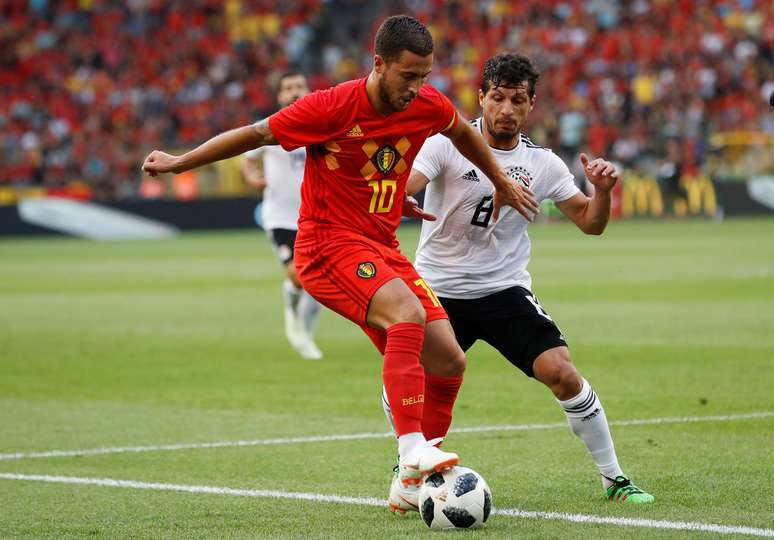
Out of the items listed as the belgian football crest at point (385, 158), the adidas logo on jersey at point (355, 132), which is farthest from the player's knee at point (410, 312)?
the adidas logo on jersey at point (355, 132)

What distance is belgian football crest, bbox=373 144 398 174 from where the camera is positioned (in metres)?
6.10

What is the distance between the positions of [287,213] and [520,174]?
274 inches

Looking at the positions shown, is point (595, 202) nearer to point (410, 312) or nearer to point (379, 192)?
point (379, 192)

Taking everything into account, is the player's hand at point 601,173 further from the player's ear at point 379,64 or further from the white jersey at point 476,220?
the player's ear at point 379,64

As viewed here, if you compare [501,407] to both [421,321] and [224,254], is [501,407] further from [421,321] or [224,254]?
[224,254]

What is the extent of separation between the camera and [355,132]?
6016 mm

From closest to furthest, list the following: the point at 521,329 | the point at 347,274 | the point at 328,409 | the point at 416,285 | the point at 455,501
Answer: the point at 455,501 → the point at 347,274 → the point at 416,285 → the point at 521,329 → the point at 328,409

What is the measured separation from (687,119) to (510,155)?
3254 cm

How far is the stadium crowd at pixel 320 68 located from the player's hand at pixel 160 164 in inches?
1242

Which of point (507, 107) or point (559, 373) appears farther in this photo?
point (507, 107)

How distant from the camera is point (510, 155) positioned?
22.6 feet

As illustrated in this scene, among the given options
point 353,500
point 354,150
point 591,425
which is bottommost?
point 353,500

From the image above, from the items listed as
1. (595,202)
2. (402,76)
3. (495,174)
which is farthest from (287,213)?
(402,76)

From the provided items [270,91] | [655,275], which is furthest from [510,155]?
[270,91]
